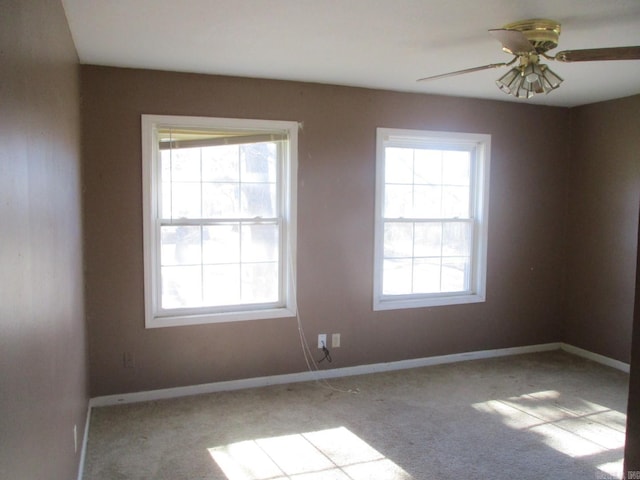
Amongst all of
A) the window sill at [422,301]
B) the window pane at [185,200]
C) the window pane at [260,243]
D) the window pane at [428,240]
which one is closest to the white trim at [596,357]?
the window sill at [422,301]

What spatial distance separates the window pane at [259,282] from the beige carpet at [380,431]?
71 centimetres

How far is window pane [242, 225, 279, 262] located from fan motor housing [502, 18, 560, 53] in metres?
2.21

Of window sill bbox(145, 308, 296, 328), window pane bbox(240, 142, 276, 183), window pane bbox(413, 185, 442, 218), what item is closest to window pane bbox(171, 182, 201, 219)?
window pane bbox(240, 142, 276, 183)

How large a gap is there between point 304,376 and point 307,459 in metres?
1.20

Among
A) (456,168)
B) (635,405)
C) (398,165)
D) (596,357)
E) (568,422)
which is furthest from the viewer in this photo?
(596,357)

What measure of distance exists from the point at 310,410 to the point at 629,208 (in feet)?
10.7

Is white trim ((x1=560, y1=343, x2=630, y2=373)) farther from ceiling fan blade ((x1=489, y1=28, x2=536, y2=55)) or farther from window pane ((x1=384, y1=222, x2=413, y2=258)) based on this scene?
ceiling fan blade ((x1=489, y1=28, x2=536, y2=55))

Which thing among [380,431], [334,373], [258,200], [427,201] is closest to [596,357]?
[427,201]

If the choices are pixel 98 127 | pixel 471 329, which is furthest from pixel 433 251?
pixel 98 127

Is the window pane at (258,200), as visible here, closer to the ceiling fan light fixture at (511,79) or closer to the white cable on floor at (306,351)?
the white cable on floor at (306,351)

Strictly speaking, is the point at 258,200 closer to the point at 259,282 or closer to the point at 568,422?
the point at 259,282

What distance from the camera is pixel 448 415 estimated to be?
3.47 m

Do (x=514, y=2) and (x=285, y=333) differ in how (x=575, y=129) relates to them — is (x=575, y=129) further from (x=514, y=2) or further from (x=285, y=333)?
(x=285, y=333)

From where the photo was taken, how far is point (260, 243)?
3.96m
